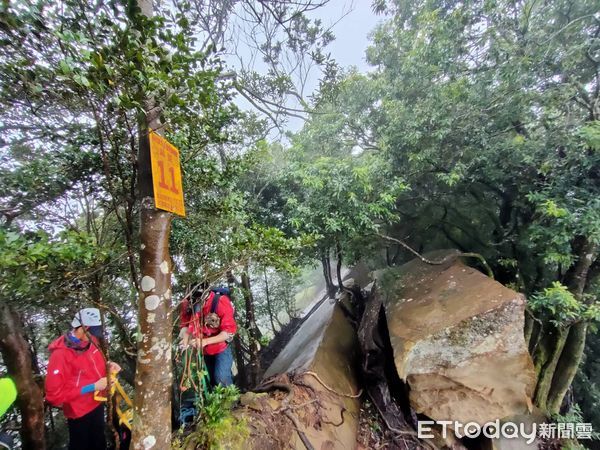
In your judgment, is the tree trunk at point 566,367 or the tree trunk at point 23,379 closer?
the tree trunk at point 23,379

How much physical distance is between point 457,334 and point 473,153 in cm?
370

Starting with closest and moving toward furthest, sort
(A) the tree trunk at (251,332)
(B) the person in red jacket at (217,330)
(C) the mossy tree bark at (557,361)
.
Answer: (B) the person in red jacket at (217,330) → (C) the mossy tree bark at (557,361) → (A) the tree trunk at (251,332)

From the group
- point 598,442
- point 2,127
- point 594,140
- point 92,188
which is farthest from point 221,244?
point 598,442

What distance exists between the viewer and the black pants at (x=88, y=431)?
310cm

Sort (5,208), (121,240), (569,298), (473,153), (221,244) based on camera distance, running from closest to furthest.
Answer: (5,208) → (221,244) → (121,240) → (569,298) → (473,153)

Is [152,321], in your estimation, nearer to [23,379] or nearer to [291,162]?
[23,379]

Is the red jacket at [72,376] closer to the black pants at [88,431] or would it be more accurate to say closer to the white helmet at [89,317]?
the black pants at [88,431]

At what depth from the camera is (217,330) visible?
11.6 feet

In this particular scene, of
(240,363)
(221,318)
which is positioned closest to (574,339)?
(221,318)

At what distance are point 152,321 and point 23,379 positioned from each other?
309cm

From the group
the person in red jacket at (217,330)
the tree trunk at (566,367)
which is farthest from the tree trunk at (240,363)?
the tree trunk at (566,367)

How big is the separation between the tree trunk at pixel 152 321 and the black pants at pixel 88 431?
1.92m

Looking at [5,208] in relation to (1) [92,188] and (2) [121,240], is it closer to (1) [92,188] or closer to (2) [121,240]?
(1) [92,188]

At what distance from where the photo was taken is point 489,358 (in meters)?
4.00
